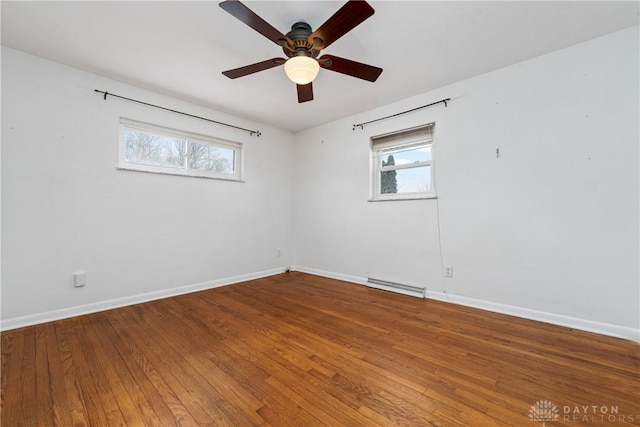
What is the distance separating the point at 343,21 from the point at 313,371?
218 cm

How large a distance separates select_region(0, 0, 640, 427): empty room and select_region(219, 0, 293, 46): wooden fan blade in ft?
0.06

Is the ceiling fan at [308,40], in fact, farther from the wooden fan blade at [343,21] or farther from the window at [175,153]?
the window at [175,153]

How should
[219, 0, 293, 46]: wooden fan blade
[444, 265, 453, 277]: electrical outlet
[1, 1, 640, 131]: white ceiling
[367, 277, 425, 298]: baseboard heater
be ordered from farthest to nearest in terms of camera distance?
[367, 277, 425, 298]: baseboard heater
[444, 265, 453, 277]: electrical outlet
[1, 1, 640, 131]: white ceiling
[219, 0, 293, 46]: wooden fan blade

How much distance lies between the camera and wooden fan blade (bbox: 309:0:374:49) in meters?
1.44

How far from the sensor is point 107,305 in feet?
8.83

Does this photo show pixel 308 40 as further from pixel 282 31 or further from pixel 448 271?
pixel 448 271

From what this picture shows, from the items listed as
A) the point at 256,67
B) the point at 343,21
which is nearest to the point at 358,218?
the point at 256,67

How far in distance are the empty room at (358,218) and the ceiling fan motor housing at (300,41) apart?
0.02 meters

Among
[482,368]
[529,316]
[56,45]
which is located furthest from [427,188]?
[56,45]

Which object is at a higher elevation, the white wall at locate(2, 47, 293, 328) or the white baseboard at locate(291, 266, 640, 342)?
the white wall at locate(2, 47, 293, 328)

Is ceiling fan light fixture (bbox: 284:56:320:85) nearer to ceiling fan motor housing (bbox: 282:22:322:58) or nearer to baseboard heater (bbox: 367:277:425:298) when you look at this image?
ceiling fan motor housing (bbox: 282:22:322:58)

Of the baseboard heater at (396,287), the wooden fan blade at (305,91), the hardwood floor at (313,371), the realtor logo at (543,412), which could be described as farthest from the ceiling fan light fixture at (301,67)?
the baseboard heater at (396,287)

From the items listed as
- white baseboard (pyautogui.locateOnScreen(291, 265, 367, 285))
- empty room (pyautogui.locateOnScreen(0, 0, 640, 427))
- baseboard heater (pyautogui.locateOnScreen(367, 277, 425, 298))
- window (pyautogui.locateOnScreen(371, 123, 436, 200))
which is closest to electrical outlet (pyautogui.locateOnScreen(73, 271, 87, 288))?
empty room (pyautogui.locateOnScreen(0, 0, 640, 427))

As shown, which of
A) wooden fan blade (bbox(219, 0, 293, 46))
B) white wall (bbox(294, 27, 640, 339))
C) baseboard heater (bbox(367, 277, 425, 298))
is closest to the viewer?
wooden fan blade (bbox(219, 0, 293, 46))
